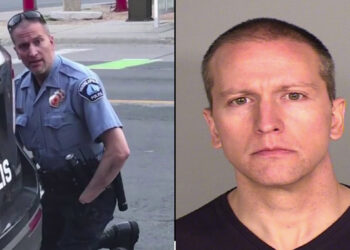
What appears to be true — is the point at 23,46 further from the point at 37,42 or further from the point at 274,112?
the point at 274,112

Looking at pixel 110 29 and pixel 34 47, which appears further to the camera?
pixel 110 29

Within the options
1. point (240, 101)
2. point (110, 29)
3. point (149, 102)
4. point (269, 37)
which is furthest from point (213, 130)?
point (149, 102)

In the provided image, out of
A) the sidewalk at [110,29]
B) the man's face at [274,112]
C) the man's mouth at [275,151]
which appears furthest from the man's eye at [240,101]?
the sidewalk at [110,29]

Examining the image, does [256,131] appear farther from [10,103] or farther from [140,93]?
[140,93]

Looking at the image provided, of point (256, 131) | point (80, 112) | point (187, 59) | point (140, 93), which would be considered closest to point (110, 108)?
point (80, 112)

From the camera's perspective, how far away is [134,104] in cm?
198

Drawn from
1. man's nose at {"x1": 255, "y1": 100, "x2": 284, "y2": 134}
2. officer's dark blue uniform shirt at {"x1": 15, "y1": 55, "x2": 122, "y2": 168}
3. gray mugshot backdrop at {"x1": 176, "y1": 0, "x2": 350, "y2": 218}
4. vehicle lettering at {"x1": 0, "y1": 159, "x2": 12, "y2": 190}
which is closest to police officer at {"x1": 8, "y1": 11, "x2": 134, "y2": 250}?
officer's dark blue uniform shirt at {"x1": 15, "y1": 55, "x2": 122, "y2": 168}

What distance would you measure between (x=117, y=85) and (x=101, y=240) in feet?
1.07

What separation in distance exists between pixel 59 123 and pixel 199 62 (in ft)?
1.14

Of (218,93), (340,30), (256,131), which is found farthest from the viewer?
(340,30)

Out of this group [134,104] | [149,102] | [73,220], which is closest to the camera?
[73,220]

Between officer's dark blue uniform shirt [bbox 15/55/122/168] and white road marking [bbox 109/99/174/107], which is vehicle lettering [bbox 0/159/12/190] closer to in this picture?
officer's dark blue uniform shirt [bbox 15/55/122/168]

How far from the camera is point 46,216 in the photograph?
1740mm

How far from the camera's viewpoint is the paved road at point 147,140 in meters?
1.85
